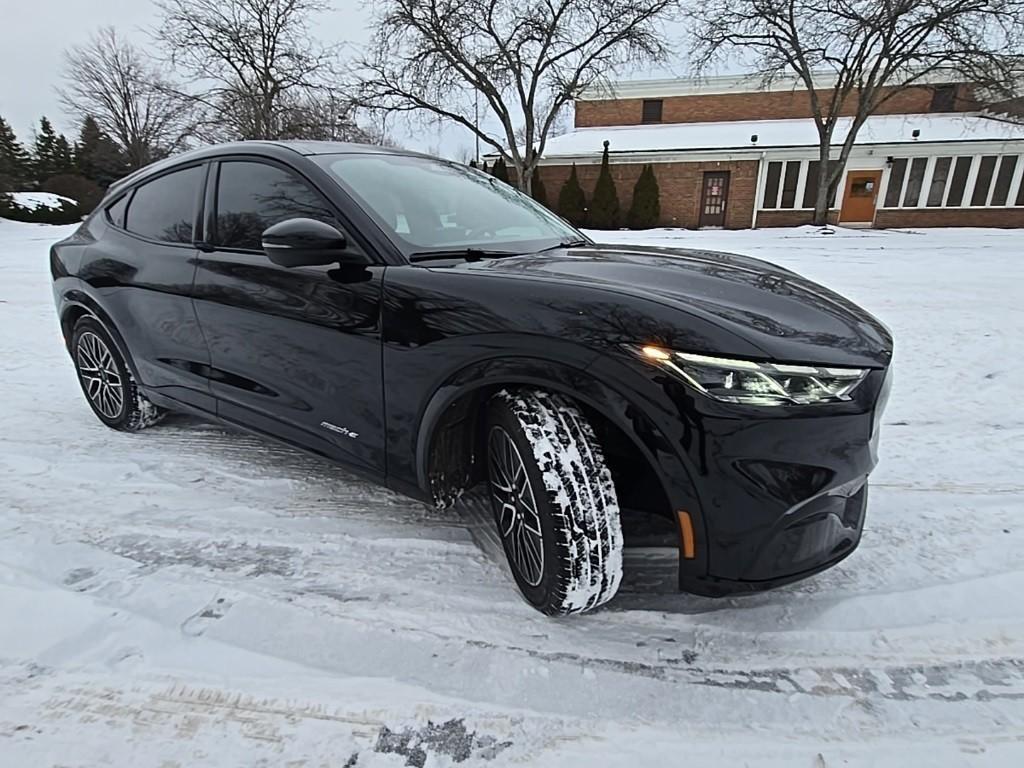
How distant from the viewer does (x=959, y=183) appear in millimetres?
22891

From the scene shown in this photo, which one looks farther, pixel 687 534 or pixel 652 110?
pixel 652 110

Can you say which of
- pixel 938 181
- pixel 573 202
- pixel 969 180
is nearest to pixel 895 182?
pixel 938 181

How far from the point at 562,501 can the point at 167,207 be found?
2646 millimetres

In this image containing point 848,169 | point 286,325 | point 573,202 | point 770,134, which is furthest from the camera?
point 770,134

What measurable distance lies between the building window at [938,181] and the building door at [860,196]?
6.21 ft

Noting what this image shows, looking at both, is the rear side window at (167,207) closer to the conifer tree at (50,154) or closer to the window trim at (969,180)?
the window trim at (969,180)

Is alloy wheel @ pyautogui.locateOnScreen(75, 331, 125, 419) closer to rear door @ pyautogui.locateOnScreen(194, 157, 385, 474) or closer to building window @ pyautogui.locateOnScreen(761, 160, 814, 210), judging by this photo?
rear door @ pyautogui.locateOnScreen(194, 157, 385, 474)

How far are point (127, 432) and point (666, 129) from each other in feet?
103

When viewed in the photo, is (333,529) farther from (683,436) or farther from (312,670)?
(683,436)

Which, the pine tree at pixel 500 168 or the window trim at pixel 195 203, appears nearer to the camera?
the window trim at pixel 195 203

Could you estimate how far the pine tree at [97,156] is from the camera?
3603cm

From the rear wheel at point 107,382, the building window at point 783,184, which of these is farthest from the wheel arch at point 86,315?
the building window at point 783,184

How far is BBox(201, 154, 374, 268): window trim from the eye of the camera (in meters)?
2.12

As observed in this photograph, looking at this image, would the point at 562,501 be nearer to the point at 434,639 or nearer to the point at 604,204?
the point at 434,639
